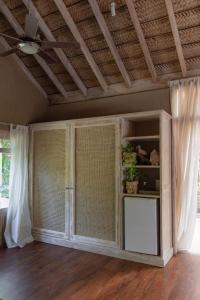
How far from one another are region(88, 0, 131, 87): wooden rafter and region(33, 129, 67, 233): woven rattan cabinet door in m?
1.41

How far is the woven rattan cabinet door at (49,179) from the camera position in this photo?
4477mm

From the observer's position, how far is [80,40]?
395cm

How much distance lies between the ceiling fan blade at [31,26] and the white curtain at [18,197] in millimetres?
2236

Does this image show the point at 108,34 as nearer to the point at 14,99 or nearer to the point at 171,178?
the point at 14,99

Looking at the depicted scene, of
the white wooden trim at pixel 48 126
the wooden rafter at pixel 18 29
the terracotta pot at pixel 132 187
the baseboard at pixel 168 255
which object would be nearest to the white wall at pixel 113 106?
the wooden rafter at pixel 18 29

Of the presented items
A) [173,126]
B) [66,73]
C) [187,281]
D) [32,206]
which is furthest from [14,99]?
[187,281]

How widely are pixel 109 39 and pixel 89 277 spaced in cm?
334

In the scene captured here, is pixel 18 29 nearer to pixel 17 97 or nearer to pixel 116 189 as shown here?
pixel 17 97

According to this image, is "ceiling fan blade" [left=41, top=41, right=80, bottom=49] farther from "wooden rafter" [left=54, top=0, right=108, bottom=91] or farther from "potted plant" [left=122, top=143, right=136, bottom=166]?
"potted plant" [left=122, top=143, right=136, bottom=166]

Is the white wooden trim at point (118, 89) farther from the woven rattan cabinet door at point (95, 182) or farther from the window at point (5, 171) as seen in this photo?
the window at point (5, 171)

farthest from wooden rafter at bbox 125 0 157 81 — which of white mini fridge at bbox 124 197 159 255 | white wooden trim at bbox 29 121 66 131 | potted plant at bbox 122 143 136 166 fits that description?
white mini fridge at bbox 124 197 159 255

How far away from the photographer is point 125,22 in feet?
12.0

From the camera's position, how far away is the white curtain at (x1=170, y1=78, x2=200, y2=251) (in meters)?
3.93

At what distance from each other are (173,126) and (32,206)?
2.90 meters
